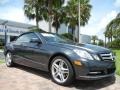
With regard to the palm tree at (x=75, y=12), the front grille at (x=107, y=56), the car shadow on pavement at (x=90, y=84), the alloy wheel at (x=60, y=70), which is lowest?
the car shadow on pavement at (x=90, y=84)

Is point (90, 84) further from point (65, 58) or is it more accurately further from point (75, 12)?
point (75, 12)

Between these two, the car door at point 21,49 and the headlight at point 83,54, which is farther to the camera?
the car door at point 21,49

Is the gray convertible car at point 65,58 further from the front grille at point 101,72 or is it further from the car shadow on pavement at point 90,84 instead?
the car shadow on pavement at point 90,84

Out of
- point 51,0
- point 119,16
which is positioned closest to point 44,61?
point 51,0

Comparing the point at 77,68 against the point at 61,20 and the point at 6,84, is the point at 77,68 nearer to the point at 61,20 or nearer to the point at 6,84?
the point at 6,84

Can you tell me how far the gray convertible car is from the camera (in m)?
5.66

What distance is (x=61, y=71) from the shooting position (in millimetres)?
6145

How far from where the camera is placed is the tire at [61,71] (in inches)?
229

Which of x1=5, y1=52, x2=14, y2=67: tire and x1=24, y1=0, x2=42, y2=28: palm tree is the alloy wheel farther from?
x1=24, y1=0, x2=42, y2=28: palm tree

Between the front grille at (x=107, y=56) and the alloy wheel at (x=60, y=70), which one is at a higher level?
the front grille at (x=107, y=56)

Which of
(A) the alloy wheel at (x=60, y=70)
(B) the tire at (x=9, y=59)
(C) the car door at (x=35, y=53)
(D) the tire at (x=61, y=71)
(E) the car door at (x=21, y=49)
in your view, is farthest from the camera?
(B) the tire at (x=9, y=59)

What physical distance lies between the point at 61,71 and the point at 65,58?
41cm

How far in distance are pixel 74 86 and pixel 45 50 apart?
4.19 feet

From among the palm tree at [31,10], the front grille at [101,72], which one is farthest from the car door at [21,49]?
the palm tree at [31,10]
